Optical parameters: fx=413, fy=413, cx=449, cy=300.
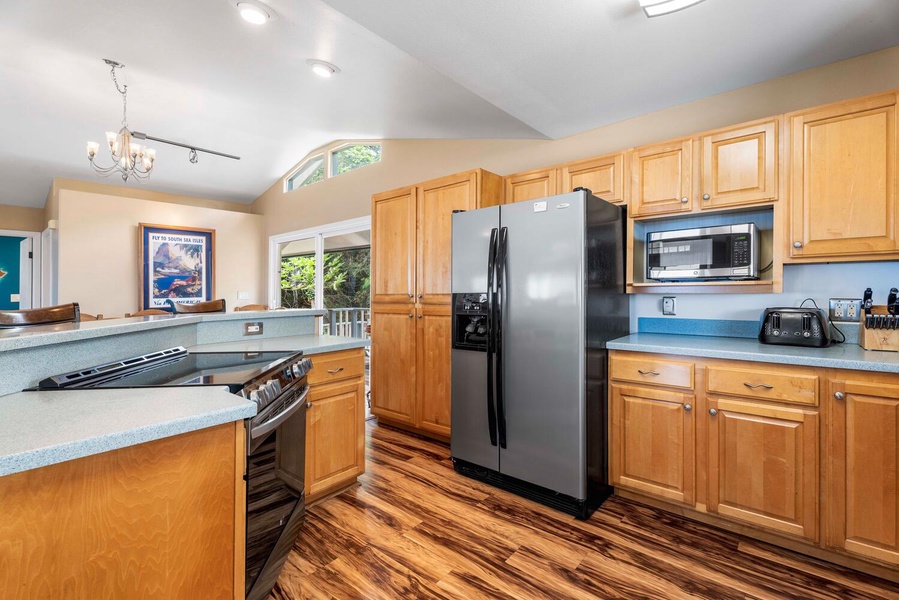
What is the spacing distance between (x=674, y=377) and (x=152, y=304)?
257 inches

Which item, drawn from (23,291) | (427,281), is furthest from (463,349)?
(23,291)

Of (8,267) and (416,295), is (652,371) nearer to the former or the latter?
(416,295)

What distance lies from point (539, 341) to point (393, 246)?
1.77 m

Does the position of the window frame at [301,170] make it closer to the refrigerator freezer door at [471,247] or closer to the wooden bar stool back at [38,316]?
the refrigerator freezer door at [471,247]

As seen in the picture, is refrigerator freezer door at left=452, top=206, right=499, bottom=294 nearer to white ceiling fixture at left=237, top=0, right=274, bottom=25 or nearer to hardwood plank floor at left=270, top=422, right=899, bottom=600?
hardwood plank floor at left=270, top=422, right=899, bottom=600

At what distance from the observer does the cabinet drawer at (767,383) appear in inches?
73.0

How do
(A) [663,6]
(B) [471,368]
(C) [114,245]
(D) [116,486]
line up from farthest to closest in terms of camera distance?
(C) [114,245] < (B) [471,368] < (A) [663,6] < (D) [116,486]

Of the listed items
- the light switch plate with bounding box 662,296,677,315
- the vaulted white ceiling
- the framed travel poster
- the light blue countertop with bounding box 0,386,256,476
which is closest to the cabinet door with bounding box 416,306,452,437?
the light switch plate with bounding box 662,296,677,315

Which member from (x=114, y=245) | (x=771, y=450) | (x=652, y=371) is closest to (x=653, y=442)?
(x=652, y=371)

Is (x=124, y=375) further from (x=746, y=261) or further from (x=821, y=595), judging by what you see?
(x=746, y=261)

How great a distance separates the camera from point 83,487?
942 millimetres

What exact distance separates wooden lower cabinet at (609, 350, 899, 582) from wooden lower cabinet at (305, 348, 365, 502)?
1510 millimetres

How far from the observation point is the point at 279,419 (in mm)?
1549

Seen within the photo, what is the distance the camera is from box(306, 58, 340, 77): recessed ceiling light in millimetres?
3064
